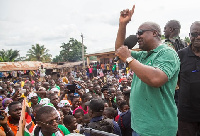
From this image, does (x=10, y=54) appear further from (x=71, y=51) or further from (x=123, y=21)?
(x=123, y=21)

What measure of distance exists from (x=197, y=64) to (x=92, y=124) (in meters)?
1.63

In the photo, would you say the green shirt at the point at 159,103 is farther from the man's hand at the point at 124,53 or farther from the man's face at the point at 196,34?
the man's face at the point at 196,34

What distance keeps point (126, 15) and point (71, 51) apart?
176ft

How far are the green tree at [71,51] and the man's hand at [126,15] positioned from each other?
52371 mm

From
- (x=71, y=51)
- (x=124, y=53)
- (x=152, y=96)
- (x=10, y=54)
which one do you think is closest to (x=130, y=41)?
(x=124, y=53)

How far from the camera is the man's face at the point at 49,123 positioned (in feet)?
8.20

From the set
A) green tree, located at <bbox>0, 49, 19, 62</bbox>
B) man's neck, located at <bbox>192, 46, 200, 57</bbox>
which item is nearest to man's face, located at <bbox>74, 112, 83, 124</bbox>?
man's neck, located at <bbox>192, 46, 200, 57</bbox>

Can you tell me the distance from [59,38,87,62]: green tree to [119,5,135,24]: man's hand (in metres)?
52.4

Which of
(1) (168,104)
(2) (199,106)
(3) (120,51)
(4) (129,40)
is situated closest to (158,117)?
(1) (168,104)

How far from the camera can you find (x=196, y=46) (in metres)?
2.43

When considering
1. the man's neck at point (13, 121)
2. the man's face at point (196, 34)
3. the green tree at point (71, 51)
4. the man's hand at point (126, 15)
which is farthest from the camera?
the green tree at point (71, 51)

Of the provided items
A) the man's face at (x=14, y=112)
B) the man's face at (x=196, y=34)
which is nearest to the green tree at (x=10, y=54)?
the man's face at (x=14, y=112)

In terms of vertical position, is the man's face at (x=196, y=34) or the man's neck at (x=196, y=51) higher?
the man's face at (x=196, y=34)

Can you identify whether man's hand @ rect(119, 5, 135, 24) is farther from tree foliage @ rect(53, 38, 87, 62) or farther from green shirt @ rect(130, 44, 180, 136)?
tree foliage @ rect(53, 38, 87, 62)
